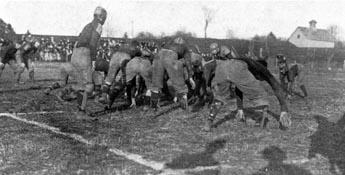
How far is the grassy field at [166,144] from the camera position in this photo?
5.82 meters

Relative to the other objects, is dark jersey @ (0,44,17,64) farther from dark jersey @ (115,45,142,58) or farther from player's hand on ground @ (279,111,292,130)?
player's hand on ground @ (279,111,292,130)

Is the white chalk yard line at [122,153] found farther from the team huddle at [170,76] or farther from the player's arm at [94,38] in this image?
the player's arm at [94,38]

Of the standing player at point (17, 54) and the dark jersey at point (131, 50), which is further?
the standing player at point (17, 54)

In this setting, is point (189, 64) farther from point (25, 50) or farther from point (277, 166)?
point (25, 50)

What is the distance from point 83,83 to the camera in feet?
31.3

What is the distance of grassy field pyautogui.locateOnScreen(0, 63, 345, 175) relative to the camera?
582cm

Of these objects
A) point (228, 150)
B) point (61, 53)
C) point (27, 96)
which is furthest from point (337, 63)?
point (228, 150)

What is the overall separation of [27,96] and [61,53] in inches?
1118

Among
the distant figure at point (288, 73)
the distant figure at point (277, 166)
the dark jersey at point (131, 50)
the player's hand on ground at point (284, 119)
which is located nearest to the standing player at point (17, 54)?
the dark jersey at point (131, 50)

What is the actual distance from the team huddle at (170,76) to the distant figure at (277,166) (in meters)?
1.80

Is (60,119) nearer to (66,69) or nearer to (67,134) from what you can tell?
(67,134)

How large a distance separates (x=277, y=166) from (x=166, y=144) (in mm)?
2060

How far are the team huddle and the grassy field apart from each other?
0.51 m

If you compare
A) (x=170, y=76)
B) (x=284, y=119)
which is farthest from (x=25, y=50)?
(x=284, y=119)
